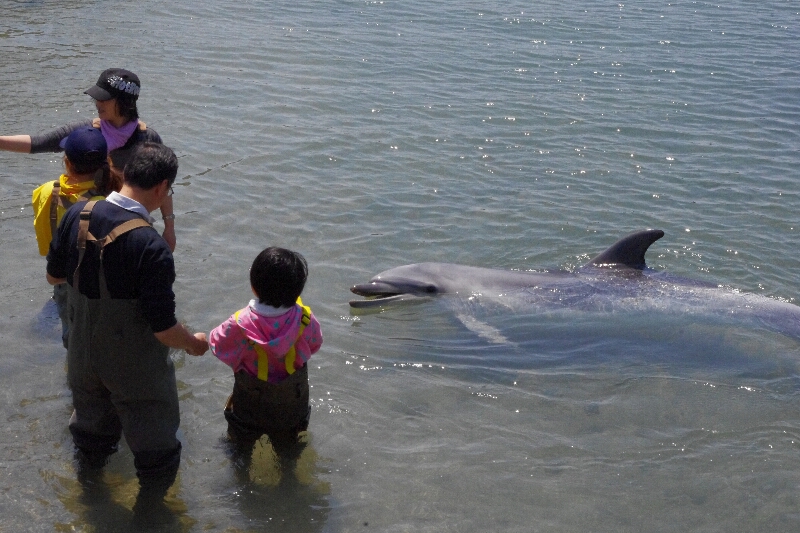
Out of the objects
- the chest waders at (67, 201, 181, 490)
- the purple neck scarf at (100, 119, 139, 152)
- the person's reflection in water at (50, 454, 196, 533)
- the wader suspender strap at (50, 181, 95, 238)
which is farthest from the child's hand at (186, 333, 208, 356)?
the purple neck scarf at (100, 119, 139, 152)

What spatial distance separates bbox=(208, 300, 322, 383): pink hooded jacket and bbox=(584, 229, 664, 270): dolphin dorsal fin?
4.91 meters

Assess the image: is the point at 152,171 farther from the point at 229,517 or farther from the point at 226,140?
the point at 226,140

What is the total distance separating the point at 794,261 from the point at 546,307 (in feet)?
11.2

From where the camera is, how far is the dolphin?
872 cm

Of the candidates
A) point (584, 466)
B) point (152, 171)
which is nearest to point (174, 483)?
point (152, 171)

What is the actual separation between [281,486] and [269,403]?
697 mm

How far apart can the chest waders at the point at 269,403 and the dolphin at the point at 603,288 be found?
3186 mm

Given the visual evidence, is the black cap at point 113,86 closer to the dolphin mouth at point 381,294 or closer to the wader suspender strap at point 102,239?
the wader suspender strap at point 102,239

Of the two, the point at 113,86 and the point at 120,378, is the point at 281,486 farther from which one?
the point at 113,86

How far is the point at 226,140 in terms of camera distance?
12375 millimetres

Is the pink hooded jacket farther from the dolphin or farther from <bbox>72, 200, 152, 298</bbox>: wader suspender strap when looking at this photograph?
the dolphin

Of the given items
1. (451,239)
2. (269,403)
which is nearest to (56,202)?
(269,403)

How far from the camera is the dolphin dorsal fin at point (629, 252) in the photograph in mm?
8961

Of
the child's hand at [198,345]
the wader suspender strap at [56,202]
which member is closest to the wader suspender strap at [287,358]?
the child's hand at [198,345]
